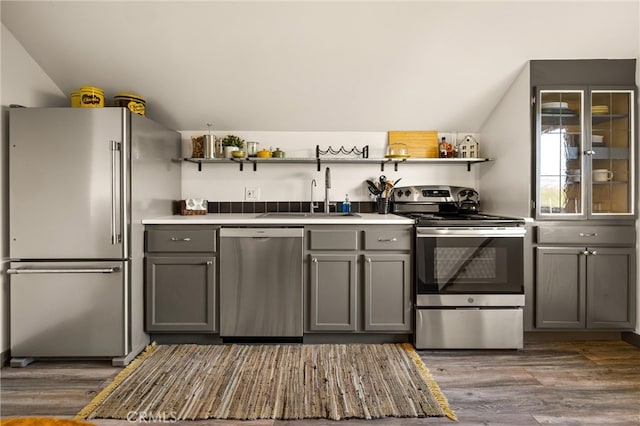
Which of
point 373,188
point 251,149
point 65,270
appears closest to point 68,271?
point 65,270

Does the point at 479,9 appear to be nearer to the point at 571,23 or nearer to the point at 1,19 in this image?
the point at 571,23

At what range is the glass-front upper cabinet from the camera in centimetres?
282

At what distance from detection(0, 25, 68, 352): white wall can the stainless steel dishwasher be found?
1334 millimetres

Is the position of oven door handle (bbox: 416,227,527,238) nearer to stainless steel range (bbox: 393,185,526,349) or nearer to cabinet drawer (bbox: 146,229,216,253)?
stainless steel range (bbox: 393,185,526,349)

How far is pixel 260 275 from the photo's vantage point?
274cm

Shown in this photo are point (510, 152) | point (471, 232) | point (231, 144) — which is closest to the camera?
point (471, 232)

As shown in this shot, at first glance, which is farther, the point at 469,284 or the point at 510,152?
the point at 510,152

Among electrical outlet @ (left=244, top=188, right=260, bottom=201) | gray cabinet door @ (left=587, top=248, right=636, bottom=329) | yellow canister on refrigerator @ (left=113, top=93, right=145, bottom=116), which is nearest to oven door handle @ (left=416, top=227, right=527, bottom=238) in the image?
gray cabinet door @ (left=587, top=248, right=636, bottom=329)

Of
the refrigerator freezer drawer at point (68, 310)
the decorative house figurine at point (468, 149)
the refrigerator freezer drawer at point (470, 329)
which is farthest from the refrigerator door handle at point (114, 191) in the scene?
the decorative house figurine at point (468, 149)

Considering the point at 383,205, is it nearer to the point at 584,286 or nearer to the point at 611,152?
the point at 584,286

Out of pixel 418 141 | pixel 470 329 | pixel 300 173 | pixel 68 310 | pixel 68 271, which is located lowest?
pixel 470 329

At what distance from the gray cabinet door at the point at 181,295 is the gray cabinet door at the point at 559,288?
2.35 meters

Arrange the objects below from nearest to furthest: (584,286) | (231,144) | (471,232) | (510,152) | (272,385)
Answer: (272,385), (471,232), (584,286), (510,152), (231,144)

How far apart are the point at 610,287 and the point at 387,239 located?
5.44 ft
